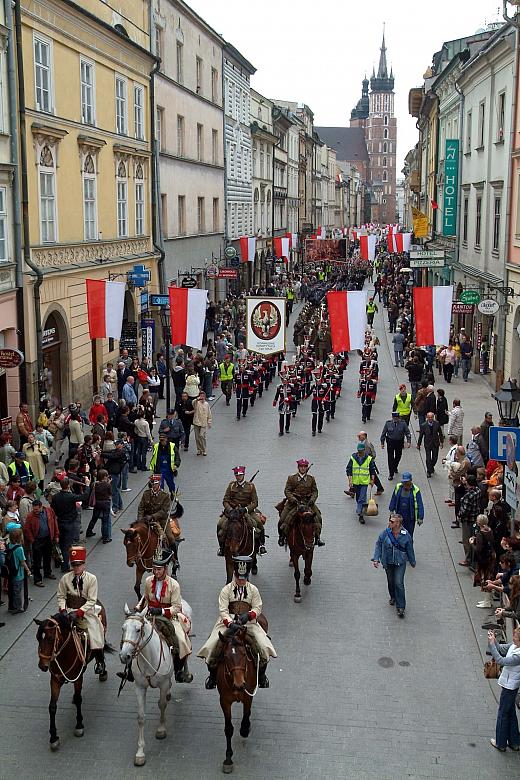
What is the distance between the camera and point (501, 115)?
29016mm

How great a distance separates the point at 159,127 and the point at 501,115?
13.2 m

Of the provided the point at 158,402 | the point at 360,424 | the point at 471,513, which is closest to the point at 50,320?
the point at 158,402

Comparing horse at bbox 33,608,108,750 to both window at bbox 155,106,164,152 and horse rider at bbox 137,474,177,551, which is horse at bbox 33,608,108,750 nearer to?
horse rider at bbox 137,474,177,551

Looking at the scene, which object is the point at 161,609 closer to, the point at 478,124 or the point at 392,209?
the point at 478,124

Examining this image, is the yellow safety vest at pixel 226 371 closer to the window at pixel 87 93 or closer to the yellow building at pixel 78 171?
the yellow building at pixel 78 171

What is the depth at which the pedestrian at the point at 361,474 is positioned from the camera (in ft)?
51.3

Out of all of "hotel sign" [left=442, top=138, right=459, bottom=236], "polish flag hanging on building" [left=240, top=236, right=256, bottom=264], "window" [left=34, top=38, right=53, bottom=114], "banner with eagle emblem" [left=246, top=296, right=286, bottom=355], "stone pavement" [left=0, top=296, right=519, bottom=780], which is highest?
"window" [left=34, top=38, right=53, bottom=114]

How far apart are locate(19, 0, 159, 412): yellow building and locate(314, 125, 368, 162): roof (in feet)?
500

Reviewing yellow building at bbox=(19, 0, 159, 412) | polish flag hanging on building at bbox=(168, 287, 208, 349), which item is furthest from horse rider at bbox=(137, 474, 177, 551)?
polish flag hanging on building at bbox=(168, 287, 208, 349)

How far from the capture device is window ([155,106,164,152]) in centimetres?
3325

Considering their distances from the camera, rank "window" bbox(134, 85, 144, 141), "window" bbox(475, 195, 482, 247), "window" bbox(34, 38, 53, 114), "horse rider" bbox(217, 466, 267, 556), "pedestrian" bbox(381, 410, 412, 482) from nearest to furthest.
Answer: "horse rider" bbox(217, 466, 267, 556), "pedestrian" bbox(381, 410, 412, 482), "window" bbox(34, 38, 53, 114), "window" bbox(134, 85, 144, 141), "window" bbox(475, 195, 482, 247)

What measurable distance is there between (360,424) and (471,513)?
1016cm

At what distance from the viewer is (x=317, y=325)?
108 ft

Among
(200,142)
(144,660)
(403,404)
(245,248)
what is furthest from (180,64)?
(144,660)
